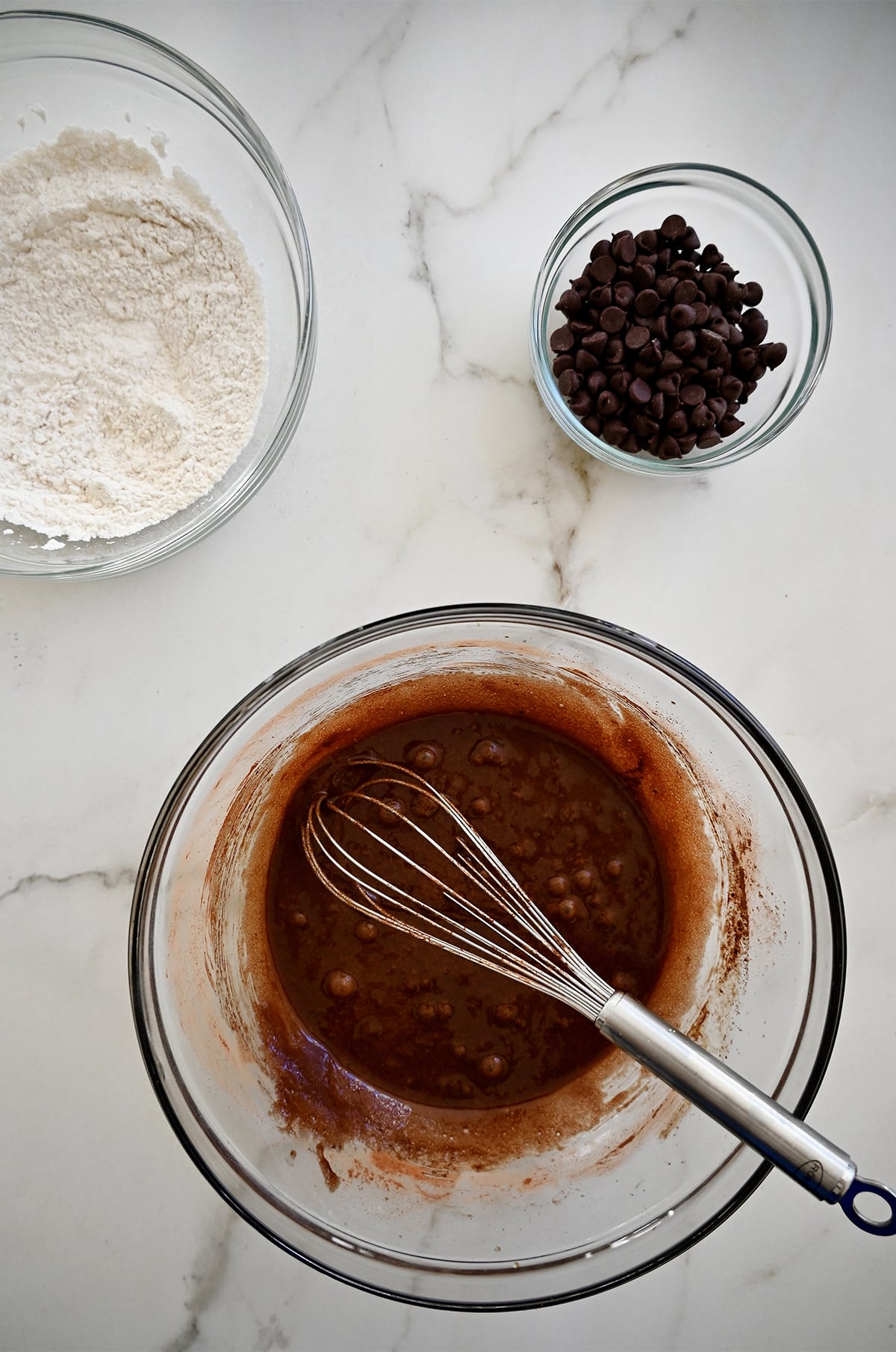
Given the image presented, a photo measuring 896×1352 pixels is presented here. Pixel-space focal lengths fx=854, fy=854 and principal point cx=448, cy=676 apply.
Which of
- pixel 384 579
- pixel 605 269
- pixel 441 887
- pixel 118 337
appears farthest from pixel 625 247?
pixel 441 887

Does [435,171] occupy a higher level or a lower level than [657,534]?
higher

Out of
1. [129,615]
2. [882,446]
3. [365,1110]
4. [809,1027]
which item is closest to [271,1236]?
[365,1110]

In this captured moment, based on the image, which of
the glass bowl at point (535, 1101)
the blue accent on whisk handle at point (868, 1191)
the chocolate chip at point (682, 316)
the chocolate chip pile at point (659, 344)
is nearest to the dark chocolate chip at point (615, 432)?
the chocolate chip pile at point (659, 344)

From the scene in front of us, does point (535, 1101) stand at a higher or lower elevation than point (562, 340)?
lower

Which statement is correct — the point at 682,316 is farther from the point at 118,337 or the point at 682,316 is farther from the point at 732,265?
the point at 118,337

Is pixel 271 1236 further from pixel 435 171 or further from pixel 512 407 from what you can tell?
pixel 435 171

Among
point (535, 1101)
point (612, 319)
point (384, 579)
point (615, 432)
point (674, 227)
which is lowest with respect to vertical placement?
point (535, 1101)

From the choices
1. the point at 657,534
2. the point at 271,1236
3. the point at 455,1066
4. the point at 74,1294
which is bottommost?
the point at 74,1294

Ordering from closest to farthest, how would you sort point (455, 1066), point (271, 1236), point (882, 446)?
point (271, 1236), point (455, 1066), point (882, 446)

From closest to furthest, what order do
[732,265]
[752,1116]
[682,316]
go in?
[752,1116] < [682,316] < [732,265]
